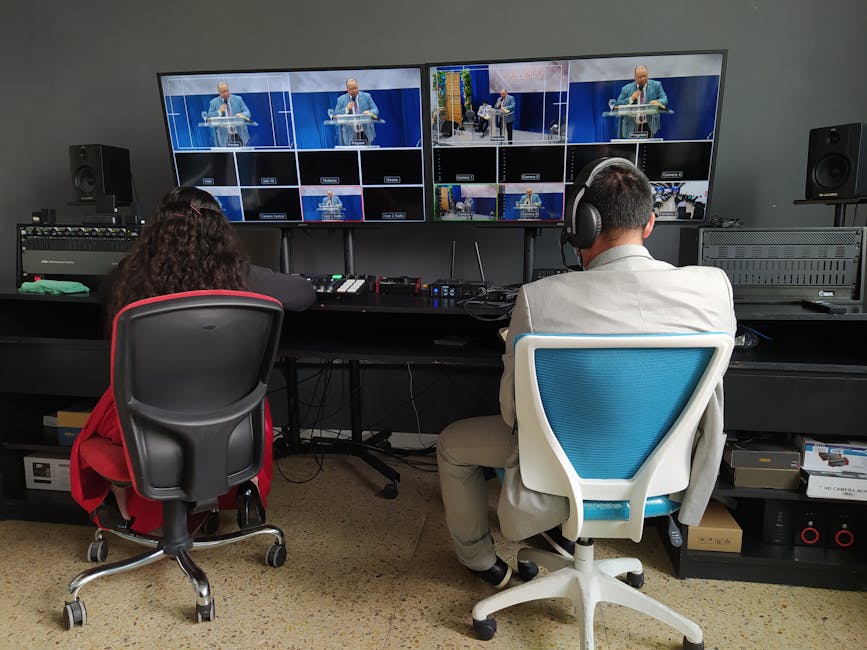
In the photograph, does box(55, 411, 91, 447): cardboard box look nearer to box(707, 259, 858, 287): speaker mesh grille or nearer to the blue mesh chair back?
the blue mesh chair back

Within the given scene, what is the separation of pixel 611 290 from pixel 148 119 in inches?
102

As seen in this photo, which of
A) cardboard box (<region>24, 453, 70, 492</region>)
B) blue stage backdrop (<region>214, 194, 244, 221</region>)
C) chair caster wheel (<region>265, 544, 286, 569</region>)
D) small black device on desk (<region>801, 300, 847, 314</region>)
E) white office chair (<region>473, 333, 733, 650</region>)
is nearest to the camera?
white office chair (<region>473, 333, 733, 650</region>)

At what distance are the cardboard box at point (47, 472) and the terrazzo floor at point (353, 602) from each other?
17cm

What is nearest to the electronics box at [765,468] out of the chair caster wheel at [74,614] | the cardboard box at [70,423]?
the chair caster wheel at [74,614]

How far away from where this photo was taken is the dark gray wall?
2.43 m

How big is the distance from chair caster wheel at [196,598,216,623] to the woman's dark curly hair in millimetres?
868

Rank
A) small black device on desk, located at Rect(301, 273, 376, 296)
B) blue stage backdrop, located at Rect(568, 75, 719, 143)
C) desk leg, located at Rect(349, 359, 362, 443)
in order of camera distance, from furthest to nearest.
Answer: desk leg, located at Rect(349, 359, 362, 443)
small black device on desk, located at Rect(301, 273, 376, 296)
blue stage backdrop, located at Rect(568, 75, 719, 143)

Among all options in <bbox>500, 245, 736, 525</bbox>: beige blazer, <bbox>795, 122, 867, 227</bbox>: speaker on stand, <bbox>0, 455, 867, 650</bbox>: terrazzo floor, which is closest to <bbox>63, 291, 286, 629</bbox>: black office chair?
<bbox>0, 455, 867, 650</bbox>: terrazzo floor

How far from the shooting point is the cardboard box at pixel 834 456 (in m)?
1.82

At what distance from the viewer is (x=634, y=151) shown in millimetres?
2230

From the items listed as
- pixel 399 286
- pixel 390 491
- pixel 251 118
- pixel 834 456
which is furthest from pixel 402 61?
pixel 834 456

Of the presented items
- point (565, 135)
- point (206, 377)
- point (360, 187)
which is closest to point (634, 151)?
point (565, 135)

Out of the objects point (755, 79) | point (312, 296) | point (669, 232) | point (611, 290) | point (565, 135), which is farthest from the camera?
point (669, 232)

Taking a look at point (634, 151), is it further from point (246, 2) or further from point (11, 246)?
point (11, 246)
